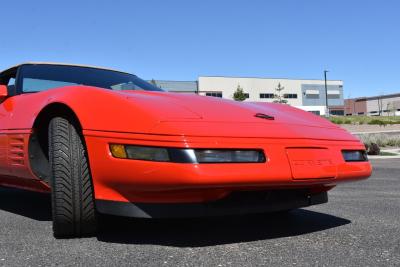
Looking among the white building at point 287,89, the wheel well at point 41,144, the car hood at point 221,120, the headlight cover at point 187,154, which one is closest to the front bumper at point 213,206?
the headlight cover at point 187,154

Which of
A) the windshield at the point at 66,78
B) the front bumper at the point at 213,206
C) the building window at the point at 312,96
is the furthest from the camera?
the building window at the point at 312,96

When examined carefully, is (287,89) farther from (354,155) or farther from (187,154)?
(187,154)

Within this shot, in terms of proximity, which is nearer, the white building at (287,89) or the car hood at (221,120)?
the car hood at (221,120)

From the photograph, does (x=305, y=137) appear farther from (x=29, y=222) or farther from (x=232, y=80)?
(x=232, y=80)

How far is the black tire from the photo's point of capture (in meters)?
2.82

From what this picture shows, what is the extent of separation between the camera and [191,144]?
2547 millimetres

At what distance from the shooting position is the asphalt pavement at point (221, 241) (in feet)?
8.18

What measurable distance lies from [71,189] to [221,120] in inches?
38.8

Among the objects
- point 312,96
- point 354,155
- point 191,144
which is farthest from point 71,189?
point 312,96

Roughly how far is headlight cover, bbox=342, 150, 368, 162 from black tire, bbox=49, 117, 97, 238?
1.67 meters

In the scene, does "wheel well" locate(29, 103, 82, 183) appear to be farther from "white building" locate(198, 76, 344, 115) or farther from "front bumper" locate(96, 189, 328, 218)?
"white building" locate(198, 76, 344, 115)

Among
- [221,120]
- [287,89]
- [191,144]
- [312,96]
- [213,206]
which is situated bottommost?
[213,206]

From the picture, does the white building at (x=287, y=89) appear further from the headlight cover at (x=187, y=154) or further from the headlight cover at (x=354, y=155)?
the headlight cover at (x=187, y=154)

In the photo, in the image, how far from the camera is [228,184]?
253 centimetres
